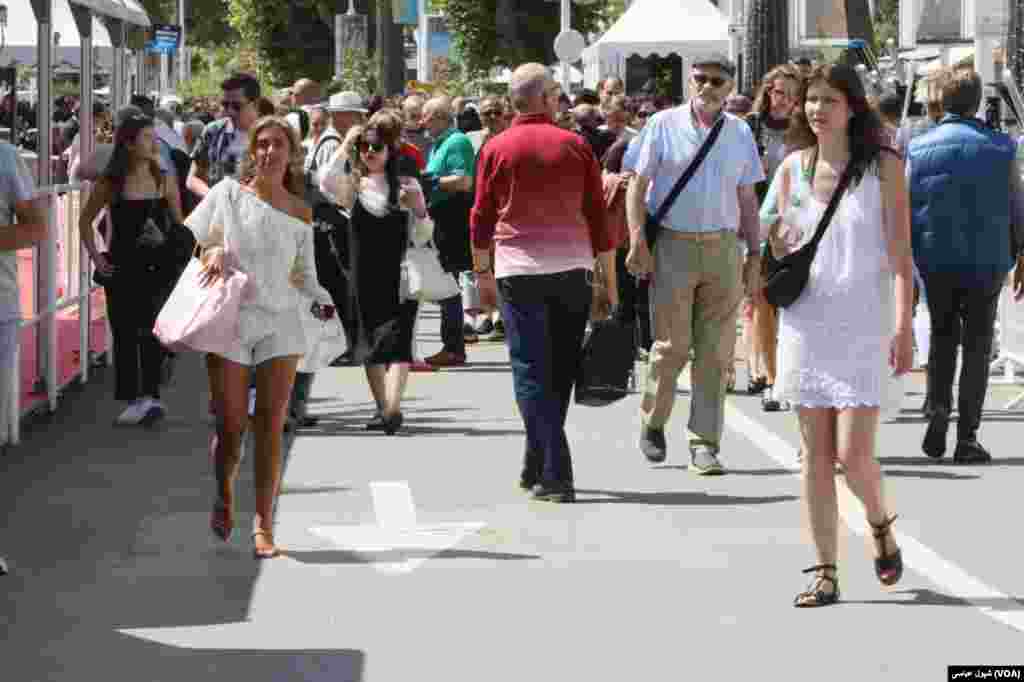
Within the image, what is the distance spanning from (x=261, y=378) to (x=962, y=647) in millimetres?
3039

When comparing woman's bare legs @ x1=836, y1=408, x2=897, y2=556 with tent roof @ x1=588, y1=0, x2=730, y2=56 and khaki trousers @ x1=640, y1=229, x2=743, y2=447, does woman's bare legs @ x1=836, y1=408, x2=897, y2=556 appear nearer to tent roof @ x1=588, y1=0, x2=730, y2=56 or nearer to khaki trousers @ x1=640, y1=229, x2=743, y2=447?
khaki trousers @ x1=640, y1=229, x2=743, y2=447

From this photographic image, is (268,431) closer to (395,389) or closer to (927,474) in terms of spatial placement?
(927,474)

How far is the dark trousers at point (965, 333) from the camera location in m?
11.9

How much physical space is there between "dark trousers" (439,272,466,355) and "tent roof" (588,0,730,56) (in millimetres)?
15290

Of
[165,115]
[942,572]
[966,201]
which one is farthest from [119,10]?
[942,572]

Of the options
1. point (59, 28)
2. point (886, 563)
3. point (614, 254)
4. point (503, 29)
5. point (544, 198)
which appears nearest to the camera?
point (886, 563)

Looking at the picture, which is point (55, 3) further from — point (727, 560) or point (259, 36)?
point (259, 36)

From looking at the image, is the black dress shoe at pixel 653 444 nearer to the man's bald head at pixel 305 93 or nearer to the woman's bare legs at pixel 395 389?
the woman's bare legs at pixel 395 389

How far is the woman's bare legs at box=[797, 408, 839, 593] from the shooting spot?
800cm

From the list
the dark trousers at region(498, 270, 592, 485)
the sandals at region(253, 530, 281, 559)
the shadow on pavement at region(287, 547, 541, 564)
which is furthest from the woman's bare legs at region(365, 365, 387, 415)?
the sandals at region(253, 530, 281, 559)

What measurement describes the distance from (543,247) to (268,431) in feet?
6.34

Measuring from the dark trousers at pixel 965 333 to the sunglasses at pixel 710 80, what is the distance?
1.54m

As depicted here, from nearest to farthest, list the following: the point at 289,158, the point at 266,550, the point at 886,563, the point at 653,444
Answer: the point at 886,563 < the point at 266,550 < the point at 289,158 < the point at 653,444

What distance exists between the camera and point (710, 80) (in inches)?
442
